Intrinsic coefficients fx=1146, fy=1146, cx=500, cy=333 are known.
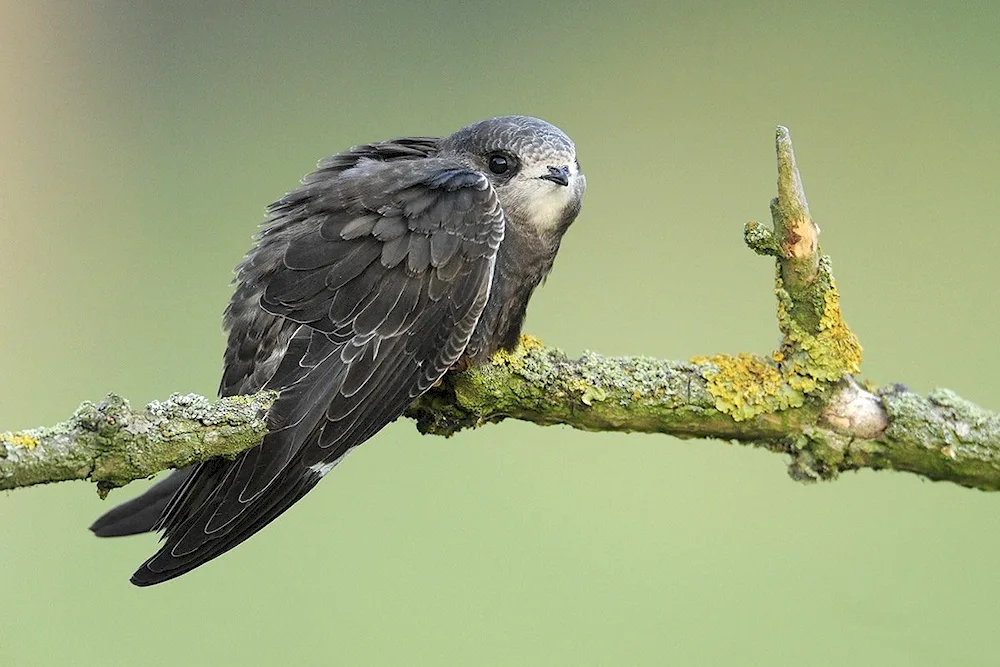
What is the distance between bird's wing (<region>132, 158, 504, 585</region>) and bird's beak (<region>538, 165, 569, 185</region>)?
131 millimetres

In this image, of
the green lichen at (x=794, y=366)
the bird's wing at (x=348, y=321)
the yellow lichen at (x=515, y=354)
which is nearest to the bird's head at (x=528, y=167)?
the bird's wing at (x=348, y=321)

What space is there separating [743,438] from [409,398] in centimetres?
64

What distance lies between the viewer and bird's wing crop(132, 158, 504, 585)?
206cm

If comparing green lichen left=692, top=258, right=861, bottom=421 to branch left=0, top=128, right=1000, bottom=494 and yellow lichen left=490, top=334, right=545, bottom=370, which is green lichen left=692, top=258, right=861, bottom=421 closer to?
branch left=0, top=128, right=1000, bottom=494

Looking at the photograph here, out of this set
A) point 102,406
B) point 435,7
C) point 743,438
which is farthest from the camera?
point 435,7

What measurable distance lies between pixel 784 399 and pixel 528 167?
711 millimetres

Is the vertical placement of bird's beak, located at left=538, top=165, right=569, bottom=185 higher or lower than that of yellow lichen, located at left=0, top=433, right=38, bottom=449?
higher

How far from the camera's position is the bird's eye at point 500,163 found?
2412 millimetres

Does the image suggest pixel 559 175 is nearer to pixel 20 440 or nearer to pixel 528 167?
pixel 528 167

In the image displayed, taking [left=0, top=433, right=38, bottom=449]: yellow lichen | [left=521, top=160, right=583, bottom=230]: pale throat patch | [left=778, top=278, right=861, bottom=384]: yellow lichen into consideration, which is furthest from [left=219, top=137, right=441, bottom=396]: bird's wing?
[left=778, top=278, right=861, bottom=384]: yellow lichen

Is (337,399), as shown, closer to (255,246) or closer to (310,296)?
(310,296)

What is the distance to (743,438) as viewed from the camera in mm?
2166

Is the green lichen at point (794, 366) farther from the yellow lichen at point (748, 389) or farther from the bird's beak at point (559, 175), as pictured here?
the bird's beak at point (559, 175)

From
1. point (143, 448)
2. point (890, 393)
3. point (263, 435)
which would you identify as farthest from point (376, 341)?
point (890, 393)
